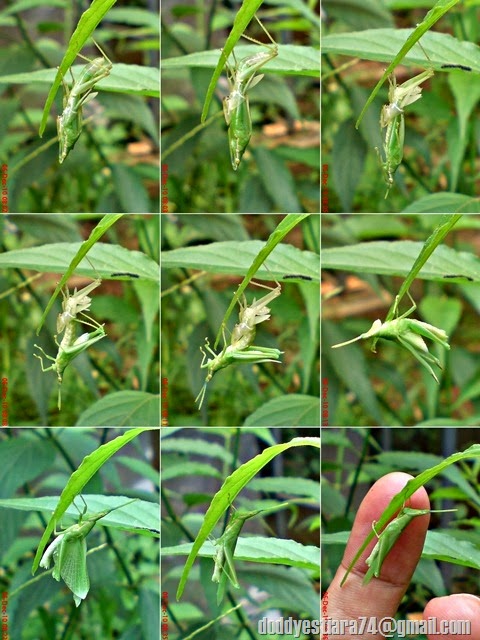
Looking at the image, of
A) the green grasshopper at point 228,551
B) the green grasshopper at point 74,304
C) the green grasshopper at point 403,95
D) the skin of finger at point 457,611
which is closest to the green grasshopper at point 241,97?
the green grasshopper at point 403,95

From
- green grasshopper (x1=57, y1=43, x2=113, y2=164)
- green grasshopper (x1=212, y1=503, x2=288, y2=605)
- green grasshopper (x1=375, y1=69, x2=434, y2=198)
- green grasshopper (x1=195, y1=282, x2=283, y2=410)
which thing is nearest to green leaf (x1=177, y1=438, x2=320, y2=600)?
green grasshopper (x1=212, y1=503, x2=288, y2=605)

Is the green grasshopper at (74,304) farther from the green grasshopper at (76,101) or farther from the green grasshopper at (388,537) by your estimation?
the green grasshopper at (388,537)

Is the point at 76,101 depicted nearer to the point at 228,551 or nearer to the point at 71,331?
the point at 71,331

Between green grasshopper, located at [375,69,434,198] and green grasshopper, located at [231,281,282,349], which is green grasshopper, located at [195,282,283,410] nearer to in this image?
green grasshopper, located at [231,281,282,349]

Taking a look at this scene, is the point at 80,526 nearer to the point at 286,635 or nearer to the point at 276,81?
the point at 286,635

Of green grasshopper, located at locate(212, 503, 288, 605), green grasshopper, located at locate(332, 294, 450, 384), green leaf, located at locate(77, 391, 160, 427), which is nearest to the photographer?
green grasshopper, located at locate(332, 294, 450, 384)

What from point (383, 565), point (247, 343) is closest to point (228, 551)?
point (383, 565)

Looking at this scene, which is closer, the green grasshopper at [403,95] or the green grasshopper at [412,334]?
the green grasshopper at [412,334]
